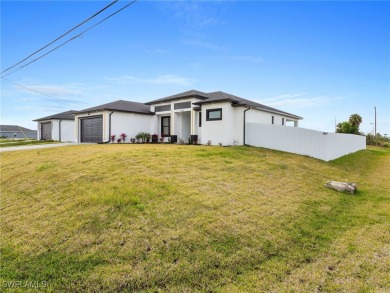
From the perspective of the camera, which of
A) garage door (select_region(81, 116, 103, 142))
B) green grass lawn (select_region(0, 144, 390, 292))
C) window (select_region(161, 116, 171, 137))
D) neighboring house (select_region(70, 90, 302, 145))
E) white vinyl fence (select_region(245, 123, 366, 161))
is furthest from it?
window (select_region(161, 116, 171, 137))

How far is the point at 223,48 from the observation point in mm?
15680

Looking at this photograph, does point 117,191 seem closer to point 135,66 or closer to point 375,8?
point 375,8

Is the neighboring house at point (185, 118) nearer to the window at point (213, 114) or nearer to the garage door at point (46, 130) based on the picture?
the window at point (213, 114)

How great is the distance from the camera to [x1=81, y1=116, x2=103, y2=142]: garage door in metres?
21.6

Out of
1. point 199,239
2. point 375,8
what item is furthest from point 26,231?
point 375,8

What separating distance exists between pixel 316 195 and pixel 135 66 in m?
16.1

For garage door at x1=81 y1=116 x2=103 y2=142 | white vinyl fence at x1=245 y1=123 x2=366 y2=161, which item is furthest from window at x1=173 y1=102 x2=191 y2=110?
garage door at x1=81 y1=116 x2=103 y2=142

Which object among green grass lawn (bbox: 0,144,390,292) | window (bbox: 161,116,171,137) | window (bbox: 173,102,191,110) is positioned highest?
window (bbox: 173,102,191,110)

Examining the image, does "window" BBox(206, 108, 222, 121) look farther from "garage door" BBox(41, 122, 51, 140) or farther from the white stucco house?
"garage door" BBox(41, 122, 51, 140)

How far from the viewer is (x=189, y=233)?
4352 mm

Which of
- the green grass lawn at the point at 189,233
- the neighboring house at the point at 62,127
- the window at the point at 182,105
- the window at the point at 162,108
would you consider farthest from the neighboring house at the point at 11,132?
the green grass lawn at the point at 189,233

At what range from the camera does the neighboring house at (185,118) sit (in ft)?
53.7

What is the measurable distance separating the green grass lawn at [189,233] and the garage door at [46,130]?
27142 millimetres

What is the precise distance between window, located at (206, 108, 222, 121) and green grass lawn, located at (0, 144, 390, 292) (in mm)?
8712
